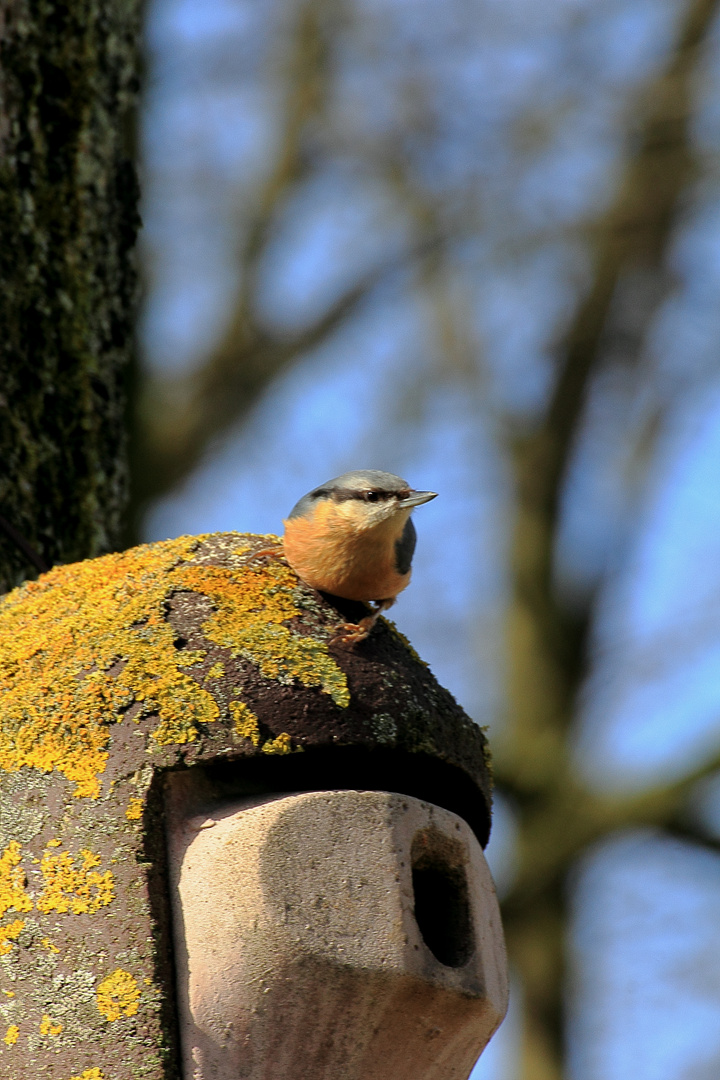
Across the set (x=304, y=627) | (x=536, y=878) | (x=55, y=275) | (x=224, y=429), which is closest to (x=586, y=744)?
(x=536, y=878)

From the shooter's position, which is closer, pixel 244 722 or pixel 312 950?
pixel 312 950

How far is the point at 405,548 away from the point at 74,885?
2.12 feet

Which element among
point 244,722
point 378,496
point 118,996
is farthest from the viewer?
point 378,496

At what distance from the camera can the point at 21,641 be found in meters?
1.68

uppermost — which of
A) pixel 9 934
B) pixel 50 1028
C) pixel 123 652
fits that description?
pixel 123 652

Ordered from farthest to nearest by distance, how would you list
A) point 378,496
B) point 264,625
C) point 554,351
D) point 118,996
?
point 554,351, point 378,496, point 264,625, point 118,996

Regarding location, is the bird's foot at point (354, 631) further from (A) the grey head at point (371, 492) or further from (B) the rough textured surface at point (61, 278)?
(B) the rough textured surface at point (61, 278)

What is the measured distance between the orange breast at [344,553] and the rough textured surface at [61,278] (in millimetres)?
842

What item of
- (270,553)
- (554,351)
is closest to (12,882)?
(270,553)

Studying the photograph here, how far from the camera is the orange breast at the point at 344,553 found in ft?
5.70

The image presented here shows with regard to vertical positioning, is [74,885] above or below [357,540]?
below

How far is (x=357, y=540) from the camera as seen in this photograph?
68.3 inches

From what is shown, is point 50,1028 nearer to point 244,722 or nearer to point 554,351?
point 244,722

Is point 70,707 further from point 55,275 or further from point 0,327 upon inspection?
point 55,275
